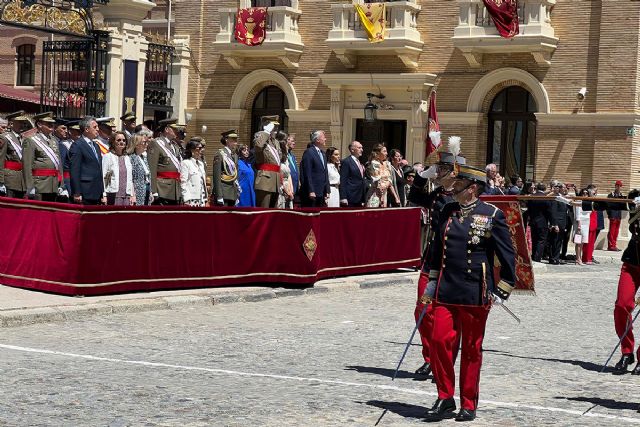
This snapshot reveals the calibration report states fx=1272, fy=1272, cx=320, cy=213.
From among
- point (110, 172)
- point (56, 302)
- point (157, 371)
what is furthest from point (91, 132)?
point (157, 371)

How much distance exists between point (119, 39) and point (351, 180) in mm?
7235

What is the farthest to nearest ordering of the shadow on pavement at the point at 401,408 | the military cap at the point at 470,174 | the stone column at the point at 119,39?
the stone column at the point at 119,39 < the military cap at the point at 470,174 < the shadow on pavement at the point at 401,408

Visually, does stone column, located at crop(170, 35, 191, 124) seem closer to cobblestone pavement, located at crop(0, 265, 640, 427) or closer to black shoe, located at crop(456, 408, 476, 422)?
cobblestone pavement, located at crop(0, 265, 640, 427)

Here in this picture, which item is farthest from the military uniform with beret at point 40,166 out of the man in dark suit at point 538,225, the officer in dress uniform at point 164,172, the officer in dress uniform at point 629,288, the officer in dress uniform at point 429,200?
the man in dark suit at point 538,225

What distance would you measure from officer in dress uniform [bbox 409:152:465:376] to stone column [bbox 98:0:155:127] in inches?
602

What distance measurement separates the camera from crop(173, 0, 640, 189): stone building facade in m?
33.9

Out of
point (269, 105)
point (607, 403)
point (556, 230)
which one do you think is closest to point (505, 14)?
point (269, 105)

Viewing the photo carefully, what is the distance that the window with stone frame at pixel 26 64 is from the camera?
1839 inches

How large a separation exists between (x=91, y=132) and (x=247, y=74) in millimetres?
23419

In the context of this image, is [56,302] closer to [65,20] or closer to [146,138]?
[146,138]

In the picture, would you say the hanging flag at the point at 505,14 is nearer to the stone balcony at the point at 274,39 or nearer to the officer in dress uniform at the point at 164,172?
the stone balcony at the point at 274,39

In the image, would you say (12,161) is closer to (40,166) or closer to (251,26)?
(40,166)

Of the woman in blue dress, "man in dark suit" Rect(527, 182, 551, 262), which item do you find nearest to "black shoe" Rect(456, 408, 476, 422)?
the woman in blue dress

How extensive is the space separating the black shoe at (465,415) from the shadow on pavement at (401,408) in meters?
0.28
